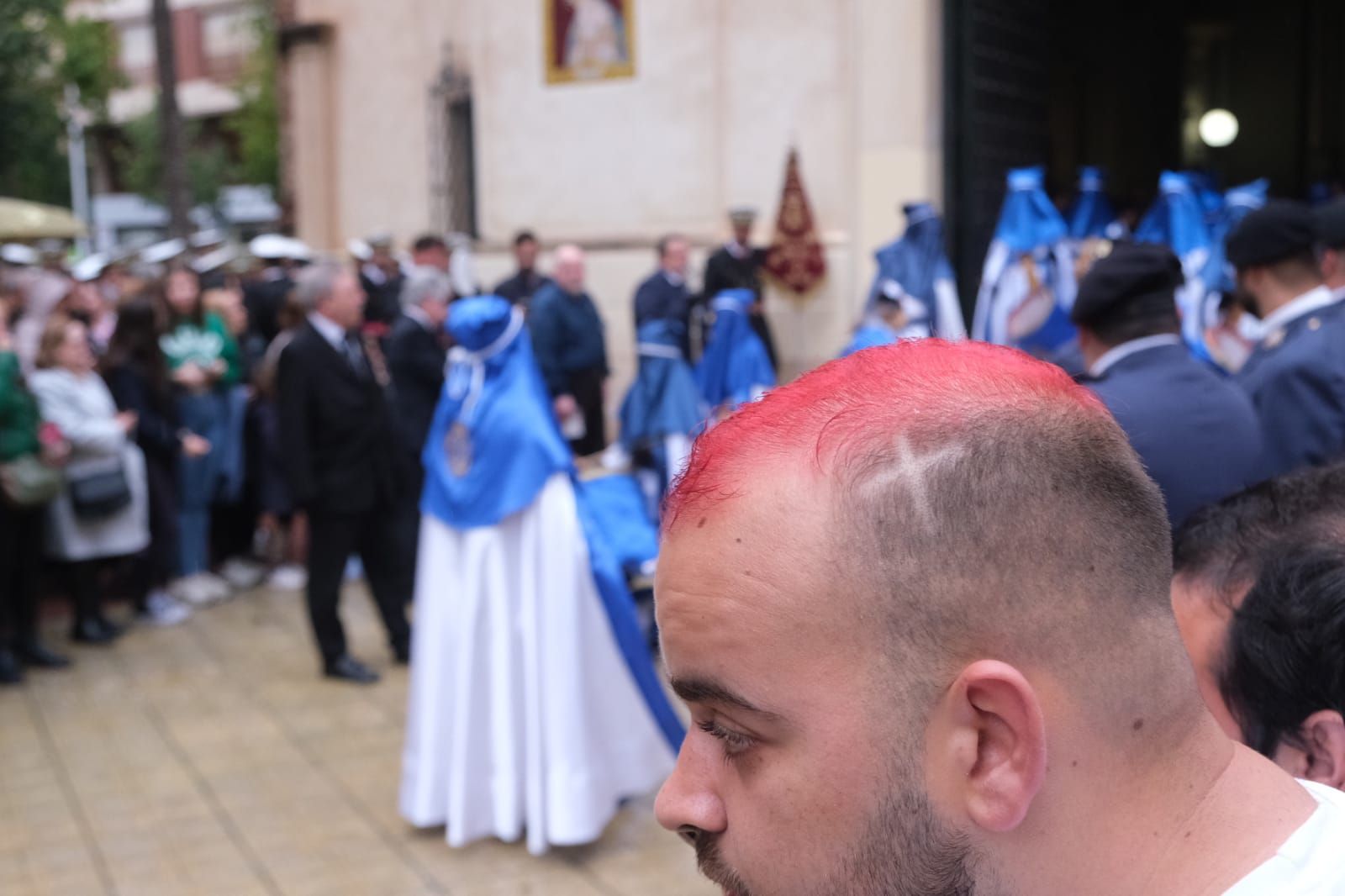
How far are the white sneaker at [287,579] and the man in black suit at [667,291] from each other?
2973mm

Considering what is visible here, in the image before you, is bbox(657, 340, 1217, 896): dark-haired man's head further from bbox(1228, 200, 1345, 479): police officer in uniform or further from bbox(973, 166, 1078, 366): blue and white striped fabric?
bbox(973, 166, 1078, 366): blue and white striped fabric

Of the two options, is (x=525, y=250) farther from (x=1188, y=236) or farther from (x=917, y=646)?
(x=917, y=646)

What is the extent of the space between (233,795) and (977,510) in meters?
5.20

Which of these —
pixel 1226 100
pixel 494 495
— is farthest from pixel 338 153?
pixel 494 495

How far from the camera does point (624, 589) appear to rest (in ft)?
16.3

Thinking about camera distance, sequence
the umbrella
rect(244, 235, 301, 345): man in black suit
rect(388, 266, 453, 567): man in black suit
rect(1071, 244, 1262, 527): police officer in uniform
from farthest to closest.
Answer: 1. the umbrella
2. rect(244, 235, 301, 345): man in black suit
3. rect(388, 266, 453, 567): man in black suit
4. rect(1071, 244, 1262, 527): police officer in uniform

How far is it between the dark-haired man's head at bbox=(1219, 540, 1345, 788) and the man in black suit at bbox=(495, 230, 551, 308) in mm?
9636

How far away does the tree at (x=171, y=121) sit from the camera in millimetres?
17641

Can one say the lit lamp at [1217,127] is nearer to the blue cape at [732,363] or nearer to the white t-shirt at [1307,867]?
the blue cape at [732,363]

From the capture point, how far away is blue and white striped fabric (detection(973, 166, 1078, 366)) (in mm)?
8898

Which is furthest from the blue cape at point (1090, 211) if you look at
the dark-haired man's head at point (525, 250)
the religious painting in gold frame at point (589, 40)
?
the religious painting in gold frame at point (589, 40)

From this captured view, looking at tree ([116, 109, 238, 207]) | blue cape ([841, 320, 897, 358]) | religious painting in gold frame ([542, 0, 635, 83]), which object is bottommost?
blue cape ([841, 320, 897, 358])

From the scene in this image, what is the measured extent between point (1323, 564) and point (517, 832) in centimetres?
391

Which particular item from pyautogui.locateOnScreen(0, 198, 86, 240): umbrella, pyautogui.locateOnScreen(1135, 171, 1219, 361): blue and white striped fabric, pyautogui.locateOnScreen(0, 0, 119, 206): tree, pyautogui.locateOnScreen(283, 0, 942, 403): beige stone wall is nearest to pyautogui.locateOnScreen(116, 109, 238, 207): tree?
pyautogui.locateOnScreen(0, 0, 119, 206): tree
